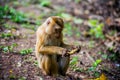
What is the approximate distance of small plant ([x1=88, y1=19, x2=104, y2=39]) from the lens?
1516cm

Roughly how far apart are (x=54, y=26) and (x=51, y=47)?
0.56 m

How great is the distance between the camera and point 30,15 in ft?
52.1

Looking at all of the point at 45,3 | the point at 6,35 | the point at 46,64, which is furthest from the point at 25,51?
the point at 45,3

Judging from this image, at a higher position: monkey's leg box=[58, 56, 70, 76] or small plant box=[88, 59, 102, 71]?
monkey's leg box=[58, 56, 70, 76]

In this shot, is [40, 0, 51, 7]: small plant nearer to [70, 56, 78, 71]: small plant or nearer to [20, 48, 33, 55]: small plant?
[70, 56, 78, 71]: small plant

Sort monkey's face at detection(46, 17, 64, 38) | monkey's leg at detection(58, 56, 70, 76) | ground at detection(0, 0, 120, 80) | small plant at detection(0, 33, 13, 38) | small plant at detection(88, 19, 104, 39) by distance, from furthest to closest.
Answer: small plant at detection(88, 19, 104, 39)
small plant at detection(0, 33, 13, 38)
ground at detection(0, 0, 120, 80)
monkey's leg at detection(58, 56, 70, 76)
monkey's face at detection(46, 17, 64, 38)

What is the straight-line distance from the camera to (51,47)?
8156 mm

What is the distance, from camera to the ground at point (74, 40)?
29.6 ft

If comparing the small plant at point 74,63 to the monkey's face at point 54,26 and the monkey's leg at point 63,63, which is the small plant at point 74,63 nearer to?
the monkey's leg at point 63,63

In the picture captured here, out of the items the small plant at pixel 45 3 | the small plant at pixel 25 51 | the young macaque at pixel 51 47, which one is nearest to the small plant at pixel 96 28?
the small plant at pixel 45 3

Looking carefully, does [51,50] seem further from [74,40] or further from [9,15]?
[9,15]

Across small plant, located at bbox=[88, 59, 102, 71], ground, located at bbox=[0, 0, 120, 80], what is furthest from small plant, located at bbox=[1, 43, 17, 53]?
small plant, located at bbox=[88, 59, 102, 71]

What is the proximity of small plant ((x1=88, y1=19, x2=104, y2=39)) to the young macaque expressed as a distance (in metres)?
6.63

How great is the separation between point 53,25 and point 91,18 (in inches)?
370
